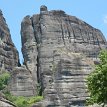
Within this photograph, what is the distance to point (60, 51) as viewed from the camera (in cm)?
10450

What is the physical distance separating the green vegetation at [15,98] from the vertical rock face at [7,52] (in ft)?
12.2

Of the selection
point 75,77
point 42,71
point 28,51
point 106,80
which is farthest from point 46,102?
point 106,80

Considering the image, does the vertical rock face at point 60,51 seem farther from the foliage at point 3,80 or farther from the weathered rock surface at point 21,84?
the foliage at point 3,80

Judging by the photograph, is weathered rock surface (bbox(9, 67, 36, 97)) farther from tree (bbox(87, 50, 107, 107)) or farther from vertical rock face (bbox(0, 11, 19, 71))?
tree (bbox(87, 50, 107, 107))

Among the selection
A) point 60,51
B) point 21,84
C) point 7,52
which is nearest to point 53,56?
point 60,51

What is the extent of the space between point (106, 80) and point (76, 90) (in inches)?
2306

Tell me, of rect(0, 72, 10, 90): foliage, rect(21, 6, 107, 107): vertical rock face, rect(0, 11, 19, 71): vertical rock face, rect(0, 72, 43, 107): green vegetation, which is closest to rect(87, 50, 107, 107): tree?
rect(0, 72, 43, 107): green vegetation

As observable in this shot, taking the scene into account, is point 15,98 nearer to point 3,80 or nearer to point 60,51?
point 3,80

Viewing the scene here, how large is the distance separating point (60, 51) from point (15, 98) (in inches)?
565

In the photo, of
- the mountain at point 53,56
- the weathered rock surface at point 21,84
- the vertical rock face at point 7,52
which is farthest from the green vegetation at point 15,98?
the vertical rock face at point 7,52

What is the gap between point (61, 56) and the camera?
10156cm

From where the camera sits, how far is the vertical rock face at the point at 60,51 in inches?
3777

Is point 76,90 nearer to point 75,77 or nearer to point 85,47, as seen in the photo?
point 75,77

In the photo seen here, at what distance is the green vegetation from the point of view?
3711 inches
